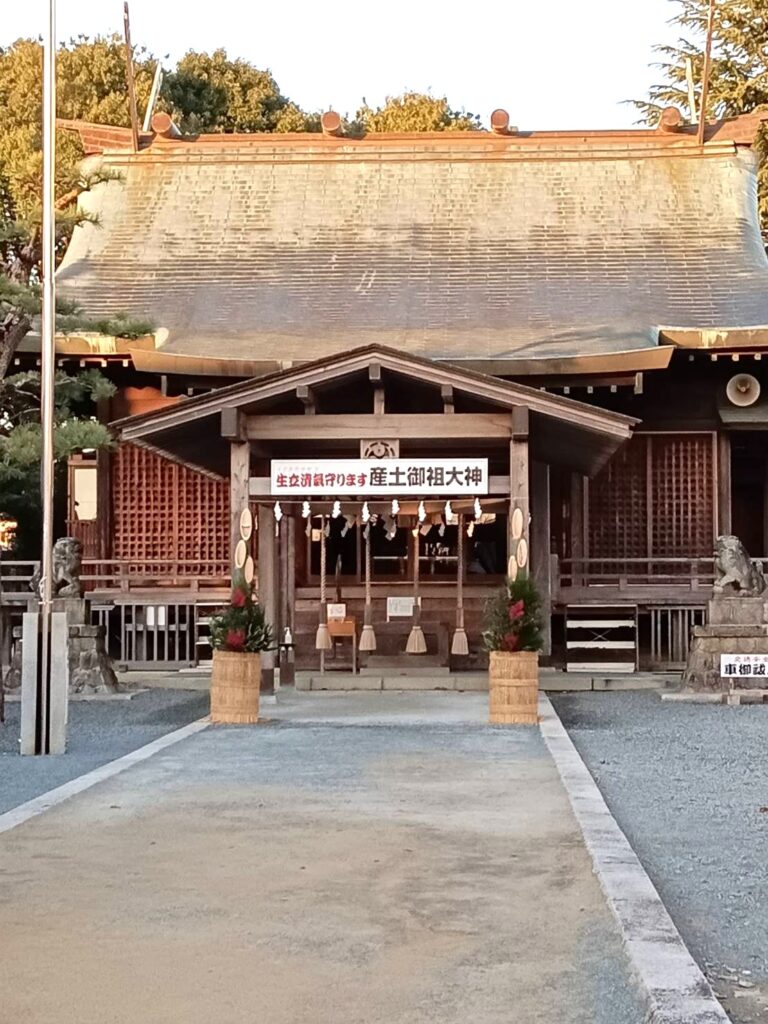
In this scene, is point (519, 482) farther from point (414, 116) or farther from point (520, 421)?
point (414, 116)

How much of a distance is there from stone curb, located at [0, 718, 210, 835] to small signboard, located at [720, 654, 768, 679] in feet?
19.1

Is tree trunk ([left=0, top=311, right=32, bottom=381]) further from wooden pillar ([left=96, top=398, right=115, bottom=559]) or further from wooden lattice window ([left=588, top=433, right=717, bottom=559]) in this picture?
wooden lattice window ([left=588, top=433, right=717, bottom=559])

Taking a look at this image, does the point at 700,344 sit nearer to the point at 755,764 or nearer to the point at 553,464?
the point at 553,464

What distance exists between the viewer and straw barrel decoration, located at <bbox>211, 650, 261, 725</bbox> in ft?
39.4

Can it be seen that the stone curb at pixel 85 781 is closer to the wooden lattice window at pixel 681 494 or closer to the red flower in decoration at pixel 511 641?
the red flower in decoration at pixel 511 641

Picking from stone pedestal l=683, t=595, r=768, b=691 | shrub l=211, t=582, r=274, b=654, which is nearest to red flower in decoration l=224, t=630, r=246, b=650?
shrub l=211, t=582, r=274, b=654

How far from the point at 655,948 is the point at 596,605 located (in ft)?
41.4

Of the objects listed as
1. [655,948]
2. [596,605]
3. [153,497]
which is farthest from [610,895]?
[153,497]

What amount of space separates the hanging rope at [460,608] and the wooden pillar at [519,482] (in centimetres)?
247

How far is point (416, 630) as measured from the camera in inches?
611

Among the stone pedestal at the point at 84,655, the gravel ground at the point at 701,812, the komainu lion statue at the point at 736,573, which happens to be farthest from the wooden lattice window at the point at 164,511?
the komainu lion statue at the point at 736,573

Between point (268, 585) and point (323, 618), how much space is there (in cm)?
152

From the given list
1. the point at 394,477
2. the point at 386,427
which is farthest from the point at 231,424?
the point at 394,477

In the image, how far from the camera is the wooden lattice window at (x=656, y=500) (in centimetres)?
1742
